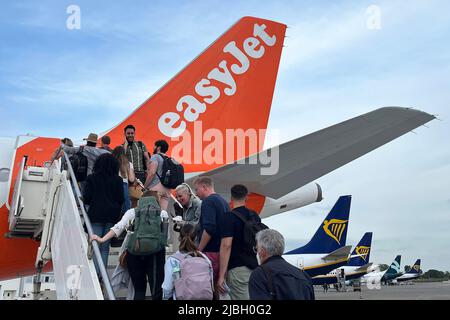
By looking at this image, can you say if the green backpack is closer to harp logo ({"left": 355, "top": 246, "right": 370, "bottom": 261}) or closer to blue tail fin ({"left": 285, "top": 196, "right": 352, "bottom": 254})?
blue tail fin ({"left": 285, "top": 196, "right": 352, "bottom": 254})

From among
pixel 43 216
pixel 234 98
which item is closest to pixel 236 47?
pixel 234 98

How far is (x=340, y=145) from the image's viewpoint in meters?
7.74

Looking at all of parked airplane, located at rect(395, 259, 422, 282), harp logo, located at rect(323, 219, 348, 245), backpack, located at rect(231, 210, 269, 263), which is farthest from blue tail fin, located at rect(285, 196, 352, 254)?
parked airplane, located at rect(395, 259, 422, 282)

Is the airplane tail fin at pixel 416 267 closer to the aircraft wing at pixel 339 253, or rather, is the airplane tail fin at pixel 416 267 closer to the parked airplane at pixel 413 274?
the parked airplane at pixel 413 274

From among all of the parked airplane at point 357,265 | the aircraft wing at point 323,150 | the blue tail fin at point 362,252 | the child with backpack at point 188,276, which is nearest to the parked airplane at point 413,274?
the blue tail fin at point 362,252

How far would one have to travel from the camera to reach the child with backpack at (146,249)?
14.7 feet

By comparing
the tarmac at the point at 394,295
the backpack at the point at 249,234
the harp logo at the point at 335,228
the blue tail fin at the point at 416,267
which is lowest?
the tarmac at the point at 394,295

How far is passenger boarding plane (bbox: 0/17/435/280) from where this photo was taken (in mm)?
7625

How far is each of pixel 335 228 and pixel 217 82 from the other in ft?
98.0

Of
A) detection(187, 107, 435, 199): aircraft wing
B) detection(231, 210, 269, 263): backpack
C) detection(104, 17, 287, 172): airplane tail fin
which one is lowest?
detection(231, 210, 269, 263): backpack

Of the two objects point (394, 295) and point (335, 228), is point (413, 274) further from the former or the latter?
point (394, 295)

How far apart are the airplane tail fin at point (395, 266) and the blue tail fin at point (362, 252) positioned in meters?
12.7

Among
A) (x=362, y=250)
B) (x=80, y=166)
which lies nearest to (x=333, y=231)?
(x=362, y=250)

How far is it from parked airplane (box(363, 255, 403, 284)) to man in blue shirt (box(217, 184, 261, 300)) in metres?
63.8
